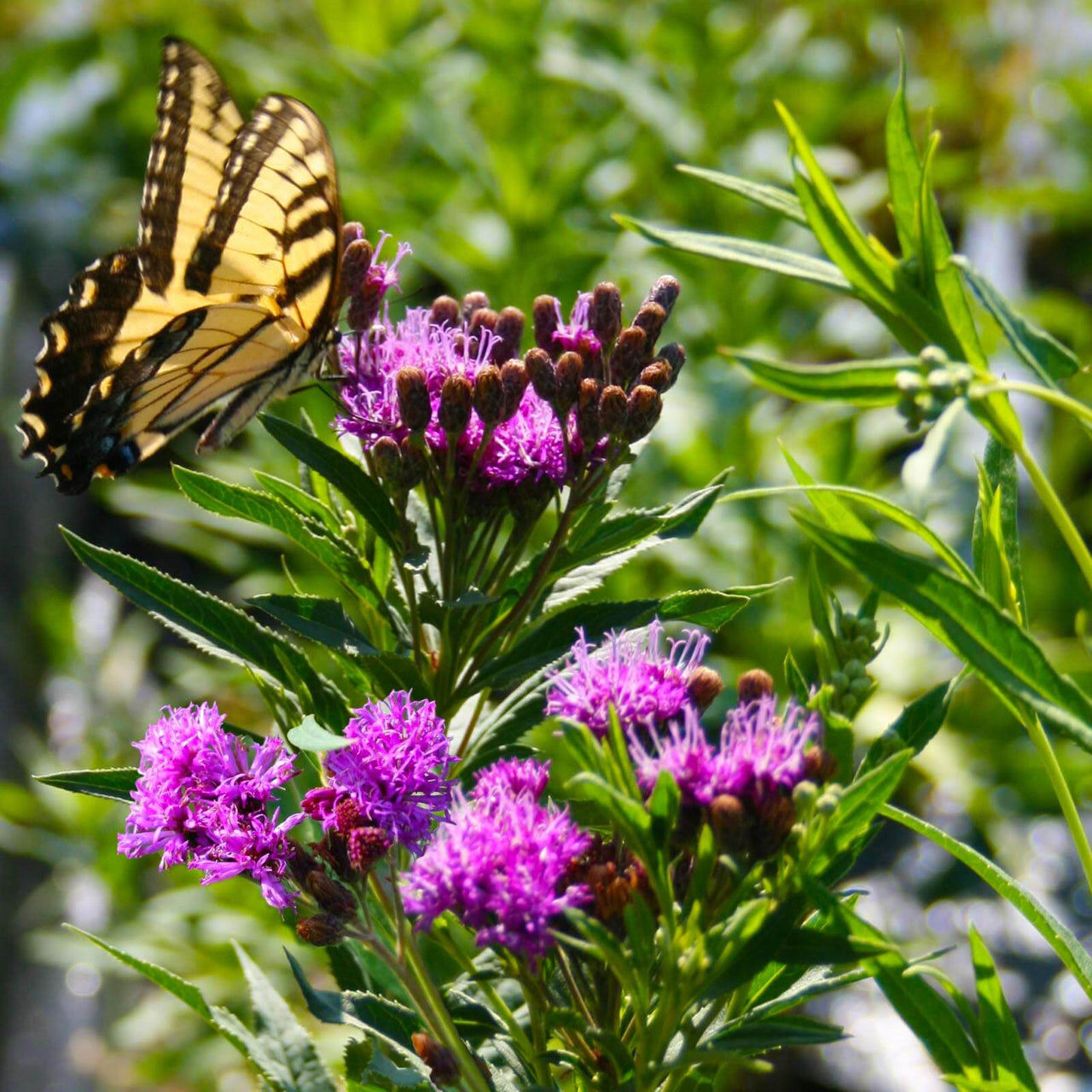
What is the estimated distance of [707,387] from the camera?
216 centimetres

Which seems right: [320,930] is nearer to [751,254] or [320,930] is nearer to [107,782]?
[107,782]

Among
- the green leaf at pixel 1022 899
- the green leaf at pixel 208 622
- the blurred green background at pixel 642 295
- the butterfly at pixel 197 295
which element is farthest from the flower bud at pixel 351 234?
the blurred green background at pixel 642 295

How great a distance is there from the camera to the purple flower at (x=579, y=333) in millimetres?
1011

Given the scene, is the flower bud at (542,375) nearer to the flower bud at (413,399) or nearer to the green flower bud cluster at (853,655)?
the flower bud at (413,399)

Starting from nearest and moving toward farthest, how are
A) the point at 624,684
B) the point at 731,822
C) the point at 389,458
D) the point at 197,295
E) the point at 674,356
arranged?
the point at 731,822 → the point at 624,684 → the point at 389,458 → the point at 674,356 → the point at 197,295

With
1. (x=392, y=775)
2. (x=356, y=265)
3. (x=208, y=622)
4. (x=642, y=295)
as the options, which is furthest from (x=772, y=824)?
(x=642, y=295)

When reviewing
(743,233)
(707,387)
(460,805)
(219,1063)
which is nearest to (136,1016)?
(219,1063)

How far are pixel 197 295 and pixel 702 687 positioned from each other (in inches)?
33.5

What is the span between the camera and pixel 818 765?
2.39 ft

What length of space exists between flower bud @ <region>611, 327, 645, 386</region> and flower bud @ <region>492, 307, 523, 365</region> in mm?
86

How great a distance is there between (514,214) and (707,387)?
21.6 inches

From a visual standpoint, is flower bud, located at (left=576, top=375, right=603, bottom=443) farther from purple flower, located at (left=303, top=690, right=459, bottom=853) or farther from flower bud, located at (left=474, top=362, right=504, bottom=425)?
purple flower, located at (left=303, top=690, right=459, bottom=853)

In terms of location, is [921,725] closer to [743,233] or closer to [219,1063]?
[743,233]

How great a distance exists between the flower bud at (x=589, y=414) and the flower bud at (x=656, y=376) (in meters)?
0.04
